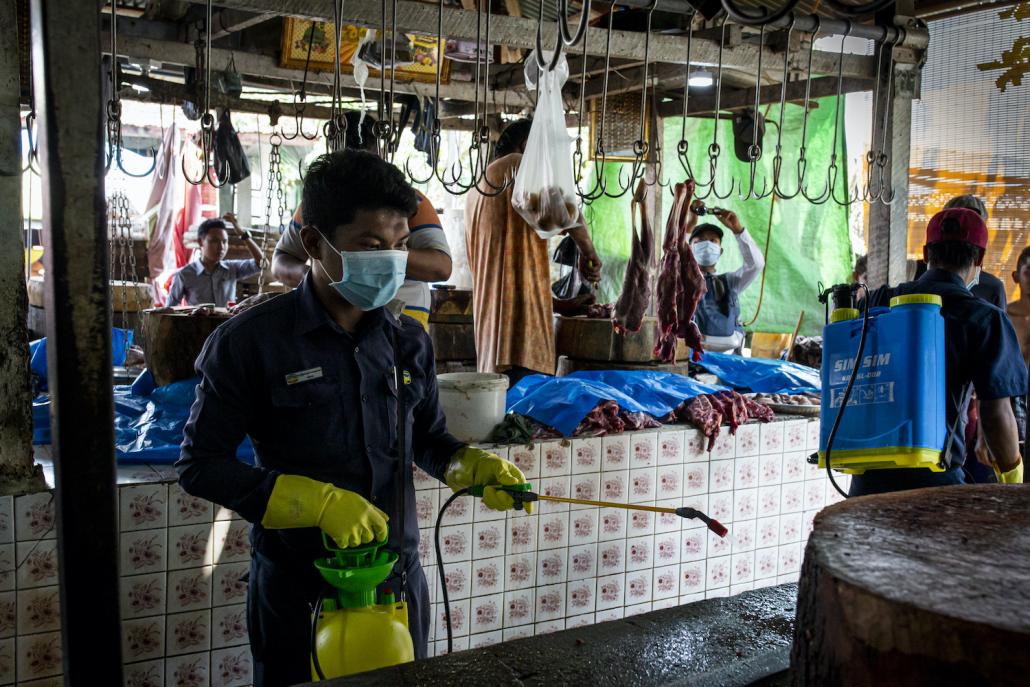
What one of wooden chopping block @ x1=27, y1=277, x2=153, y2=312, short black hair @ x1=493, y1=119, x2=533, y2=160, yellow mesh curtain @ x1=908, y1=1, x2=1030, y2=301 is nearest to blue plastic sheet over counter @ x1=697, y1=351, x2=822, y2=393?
yellow mesh curtain @ x1=908, y1=1, x2=1030, y2=301

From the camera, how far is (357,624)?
187cm

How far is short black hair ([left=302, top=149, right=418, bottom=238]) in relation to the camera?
89.3 inches

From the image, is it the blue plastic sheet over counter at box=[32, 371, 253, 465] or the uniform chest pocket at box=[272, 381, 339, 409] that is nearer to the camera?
the uniform chest pocket at box=[272, 381, 339, 409]

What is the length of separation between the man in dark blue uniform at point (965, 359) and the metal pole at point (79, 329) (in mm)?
2825

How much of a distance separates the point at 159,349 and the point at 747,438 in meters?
2.76

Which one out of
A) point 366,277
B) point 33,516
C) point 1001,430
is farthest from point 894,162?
point 33,516

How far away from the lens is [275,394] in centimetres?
221

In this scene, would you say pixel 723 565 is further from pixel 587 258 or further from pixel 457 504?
pixel 587 258

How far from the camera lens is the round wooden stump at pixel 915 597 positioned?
100 cm

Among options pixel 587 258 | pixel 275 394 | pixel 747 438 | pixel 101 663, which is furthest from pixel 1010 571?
pixel 587 258

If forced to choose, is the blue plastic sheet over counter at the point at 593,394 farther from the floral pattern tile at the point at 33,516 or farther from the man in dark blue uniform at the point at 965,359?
the floral pattern tile at the point at 33,516

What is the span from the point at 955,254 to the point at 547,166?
1656mm

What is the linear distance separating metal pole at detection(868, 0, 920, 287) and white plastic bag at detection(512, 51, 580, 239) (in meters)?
1.86

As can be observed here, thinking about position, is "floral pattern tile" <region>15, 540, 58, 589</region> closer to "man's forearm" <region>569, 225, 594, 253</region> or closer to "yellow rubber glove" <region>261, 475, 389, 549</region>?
"yellow rubber glove" <region>261, 475, 389, 549</region>
